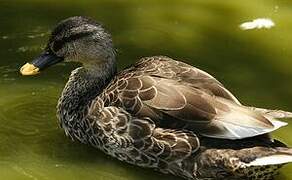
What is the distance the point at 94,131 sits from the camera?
4.29 metres

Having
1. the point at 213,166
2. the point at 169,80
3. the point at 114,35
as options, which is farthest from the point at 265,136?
the point at 114,35

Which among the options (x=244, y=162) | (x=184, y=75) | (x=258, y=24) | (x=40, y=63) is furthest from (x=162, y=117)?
(x=258, y=24)

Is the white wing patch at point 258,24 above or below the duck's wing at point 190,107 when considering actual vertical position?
below

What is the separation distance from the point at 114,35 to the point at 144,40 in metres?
0.23

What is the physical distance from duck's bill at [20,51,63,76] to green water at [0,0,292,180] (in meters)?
0.37

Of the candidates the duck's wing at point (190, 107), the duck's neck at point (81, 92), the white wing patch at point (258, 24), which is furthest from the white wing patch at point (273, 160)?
the white wing patch at point (258, 24)

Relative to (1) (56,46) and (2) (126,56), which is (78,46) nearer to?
(1) (56,46)

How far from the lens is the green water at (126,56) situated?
429 cm

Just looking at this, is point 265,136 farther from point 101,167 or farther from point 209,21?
point 209,21

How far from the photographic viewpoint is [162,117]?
4.04m

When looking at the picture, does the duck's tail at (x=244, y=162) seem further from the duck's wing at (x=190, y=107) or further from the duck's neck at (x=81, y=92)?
the duck's neck at (x=81, y=92)

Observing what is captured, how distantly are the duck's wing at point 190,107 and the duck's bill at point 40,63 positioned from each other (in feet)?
1.63

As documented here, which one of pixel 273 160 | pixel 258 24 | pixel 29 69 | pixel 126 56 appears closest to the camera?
pixel 273 160

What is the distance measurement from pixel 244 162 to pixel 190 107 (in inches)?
16.1
